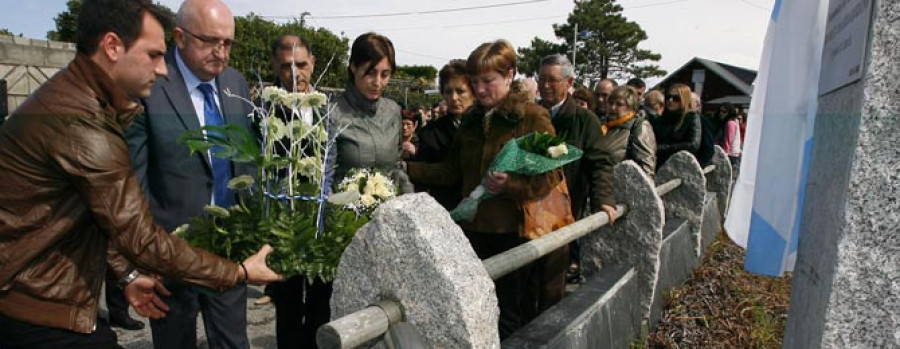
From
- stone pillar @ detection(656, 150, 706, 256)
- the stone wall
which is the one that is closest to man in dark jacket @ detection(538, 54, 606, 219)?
stone pillar @ detection(656, 150, 706, 256)

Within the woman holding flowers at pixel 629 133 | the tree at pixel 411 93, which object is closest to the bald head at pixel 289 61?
the woman holding flowers at pixel 629 133

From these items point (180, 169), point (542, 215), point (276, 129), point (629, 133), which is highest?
point (276, 129)

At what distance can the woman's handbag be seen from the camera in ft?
10.6

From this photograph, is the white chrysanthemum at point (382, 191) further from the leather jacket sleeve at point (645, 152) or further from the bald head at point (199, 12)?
the leather jacket sleeve at point (645, 152)

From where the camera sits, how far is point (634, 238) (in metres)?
3.84

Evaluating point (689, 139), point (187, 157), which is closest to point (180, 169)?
point (187, 157)

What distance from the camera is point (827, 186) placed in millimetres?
1470

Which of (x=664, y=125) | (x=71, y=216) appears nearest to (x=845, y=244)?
(x=71, y=216)

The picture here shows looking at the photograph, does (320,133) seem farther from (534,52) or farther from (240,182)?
(534,52)

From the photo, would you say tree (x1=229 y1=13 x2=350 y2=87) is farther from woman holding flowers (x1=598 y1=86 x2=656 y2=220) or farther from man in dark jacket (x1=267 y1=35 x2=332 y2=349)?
man in dark jacket (x1=267 y1=35 x2=332 y2=349)

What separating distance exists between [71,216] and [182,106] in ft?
3.18

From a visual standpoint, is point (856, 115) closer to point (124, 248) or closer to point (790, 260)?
point (790, 260)

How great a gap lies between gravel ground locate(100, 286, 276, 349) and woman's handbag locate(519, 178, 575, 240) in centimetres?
215

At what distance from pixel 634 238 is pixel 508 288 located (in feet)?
3.27
